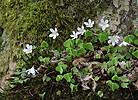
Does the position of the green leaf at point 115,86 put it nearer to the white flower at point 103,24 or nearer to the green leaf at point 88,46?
the green leaf at point 88,46

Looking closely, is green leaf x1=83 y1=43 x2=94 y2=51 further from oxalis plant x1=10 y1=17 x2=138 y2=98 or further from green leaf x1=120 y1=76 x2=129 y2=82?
green leaf x1=120 y1=76 x2=129 y2=82

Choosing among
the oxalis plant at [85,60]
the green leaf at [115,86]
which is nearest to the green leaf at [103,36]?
the oxalis plant at [85,60]

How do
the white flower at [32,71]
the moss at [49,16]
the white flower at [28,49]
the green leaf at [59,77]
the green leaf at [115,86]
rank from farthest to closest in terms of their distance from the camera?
the moss at [49,16] < the white flower at [28,49] < the white flower at [32,71] < the green leaf at [59,77] < the green leaf at [115,86]

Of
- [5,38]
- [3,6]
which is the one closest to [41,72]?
[5,38]

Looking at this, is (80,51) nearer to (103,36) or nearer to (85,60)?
(85,60)

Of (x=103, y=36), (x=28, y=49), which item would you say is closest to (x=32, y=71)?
(x=28, y=49)

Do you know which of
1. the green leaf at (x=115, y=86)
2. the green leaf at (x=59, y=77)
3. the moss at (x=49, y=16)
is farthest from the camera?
the moss at (x=49, y=16)

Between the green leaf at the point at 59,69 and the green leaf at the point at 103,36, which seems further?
the green leaf at the point at 103,36

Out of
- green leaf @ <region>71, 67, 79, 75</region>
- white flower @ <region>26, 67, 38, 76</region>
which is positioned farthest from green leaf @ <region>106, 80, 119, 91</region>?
white flower @ <region>26, 67, 38, 76</region>

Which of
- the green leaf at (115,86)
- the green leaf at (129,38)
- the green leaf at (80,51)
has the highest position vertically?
the green leaf at (129,38)
